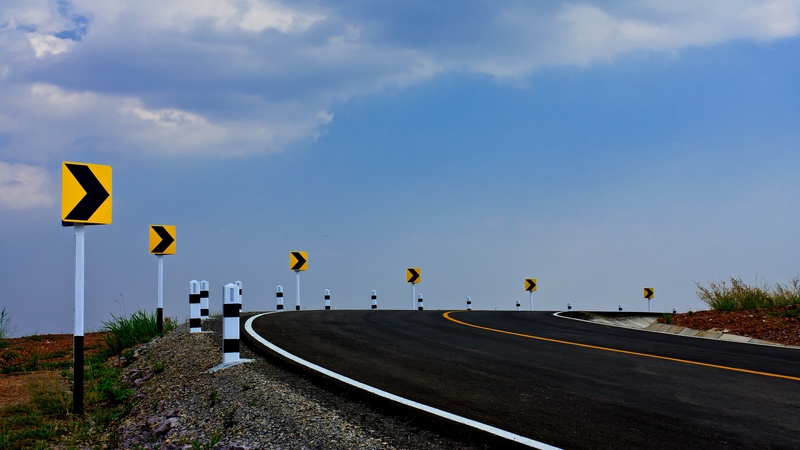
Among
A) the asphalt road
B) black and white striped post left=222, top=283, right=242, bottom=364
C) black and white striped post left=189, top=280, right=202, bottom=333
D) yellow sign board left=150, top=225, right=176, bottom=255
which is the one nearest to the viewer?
the asphalt road

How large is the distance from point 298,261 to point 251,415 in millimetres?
22116

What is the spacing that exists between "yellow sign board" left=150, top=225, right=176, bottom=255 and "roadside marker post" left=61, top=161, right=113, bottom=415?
7.17 metres

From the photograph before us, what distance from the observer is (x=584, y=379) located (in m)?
8.30

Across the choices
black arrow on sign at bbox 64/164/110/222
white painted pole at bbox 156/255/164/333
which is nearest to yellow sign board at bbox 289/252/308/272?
white painted pole at bbox 156/255/164/333

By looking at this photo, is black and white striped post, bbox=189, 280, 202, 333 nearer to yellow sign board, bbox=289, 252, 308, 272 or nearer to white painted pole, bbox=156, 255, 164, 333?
white painted pole, bbox=156, 255, 164, 333

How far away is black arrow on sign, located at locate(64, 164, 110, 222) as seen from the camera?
9.54 meters

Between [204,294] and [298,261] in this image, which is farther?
[298,261]

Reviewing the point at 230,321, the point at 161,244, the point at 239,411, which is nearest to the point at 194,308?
the point at 161,244

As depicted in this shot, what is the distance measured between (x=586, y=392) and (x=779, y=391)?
8.10ft

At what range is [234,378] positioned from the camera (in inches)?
349

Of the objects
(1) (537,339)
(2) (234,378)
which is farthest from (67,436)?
(1) (537,339)

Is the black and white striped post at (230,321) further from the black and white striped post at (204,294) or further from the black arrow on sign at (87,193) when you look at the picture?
the black and white striped post at (204,294)

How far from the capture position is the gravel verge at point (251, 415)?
19.8 ft

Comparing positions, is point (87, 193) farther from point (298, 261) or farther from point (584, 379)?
point (298, 261)
